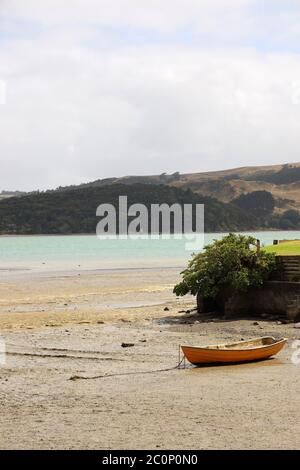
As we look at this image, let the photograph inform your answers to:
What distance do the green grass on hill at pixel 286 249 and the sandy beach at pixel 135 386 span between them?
3.88 meters

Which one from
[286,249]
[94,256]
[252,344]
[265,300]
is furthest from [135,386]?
[94,256]

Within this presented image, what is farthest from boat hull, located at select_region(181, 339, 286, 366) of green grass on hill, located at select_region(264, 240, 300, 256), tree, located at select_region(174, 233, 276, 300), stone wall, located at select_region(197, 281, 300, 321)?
A: green grass on hill, located at select_region(264, 240, 300, 256)

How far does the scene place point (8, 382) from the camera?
→ 57.3 feet

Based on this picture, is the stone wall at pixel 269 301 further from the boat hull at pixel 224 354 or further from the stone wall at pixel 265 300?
the boat hull at pixel 224 354

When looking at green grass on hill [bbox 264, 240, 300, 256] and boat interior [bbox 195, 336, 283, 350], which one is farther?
green grass on hill [bbox 264, 240, 300, 256]

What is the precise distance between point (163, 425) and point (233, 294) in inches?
595

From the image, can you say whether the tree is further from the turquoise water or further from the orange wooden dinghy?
the turquoise water

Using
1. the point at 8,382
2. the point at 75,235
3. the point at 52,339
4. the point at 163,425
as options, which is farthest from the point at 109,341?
the point at 75,235

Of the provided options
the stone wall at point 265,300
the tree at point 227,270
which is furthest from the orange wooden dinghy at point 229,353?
the tree at point 227,270

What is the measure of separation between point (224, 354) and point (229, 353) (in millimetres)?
125

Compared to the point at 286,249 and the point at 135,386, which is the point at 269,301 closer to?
the point at 286,249

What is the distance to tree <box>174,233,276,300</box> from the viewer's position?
27.6 metres

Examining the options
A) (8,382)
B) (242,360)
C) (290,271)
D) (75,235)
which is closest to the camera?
(8,382)
